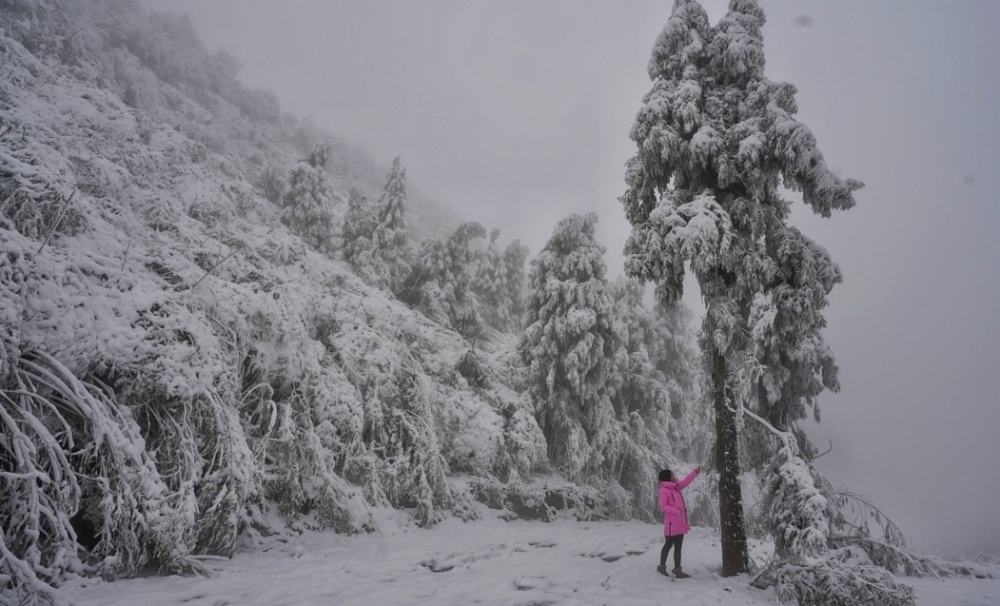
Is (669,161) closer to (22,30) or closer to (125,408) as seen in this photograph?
(125,408)

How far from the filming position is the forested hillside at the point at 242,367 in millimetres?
4660

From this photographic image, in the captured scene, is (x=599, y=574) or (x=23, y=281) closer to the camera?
(x=23, y=281)

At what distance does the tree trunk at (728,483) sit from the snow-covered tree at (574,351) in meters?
9.92

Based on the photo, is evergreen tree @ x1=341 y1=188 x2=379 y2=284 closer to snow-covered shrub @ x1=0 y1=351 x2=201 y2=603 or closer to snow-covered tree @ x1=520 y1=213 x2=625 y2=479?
snow-covered tree @ x1=520 y1=213 x2=625 y2=479

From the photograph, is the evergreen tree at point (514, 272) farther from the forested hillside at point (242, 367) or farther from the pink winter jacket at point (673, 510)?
the pink winter jacket at point (673, 510)

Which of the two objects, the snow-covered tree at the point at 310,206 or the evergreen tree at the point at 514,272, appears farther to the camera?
the evergreen tree at the point at 514,272

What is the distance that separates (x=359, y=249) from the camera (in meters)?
23.3

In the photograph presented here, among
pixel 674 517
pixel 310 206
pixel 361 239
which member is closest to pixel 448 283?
pixel 361 239

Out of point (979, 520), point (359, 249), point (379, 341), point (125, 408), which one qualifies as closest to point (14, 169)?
point (125, 408)

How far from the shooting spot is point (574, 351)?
17562 mm

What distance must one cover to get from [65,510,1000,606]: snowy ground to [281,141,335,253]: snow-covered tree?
18.1m

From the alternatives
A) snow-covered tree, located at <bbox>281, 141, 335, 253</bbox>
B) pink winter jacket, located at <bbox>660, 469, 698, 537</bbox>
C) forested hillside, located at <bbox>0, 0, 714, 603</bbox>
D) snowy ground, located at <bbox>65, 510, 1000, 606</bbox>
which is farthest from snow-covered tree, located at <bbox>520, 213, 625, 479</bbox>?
snow-covered tree, located at <bbox>281, 141, 335, 253</bbox>

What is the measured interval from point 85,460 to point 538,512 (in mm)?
13344

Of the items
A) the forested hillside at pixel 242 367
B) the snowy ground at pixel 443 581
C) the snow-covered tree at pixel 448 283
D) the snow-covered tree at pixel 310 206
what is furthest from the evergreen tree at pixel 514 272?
the snowy ground at pixel 443 581
